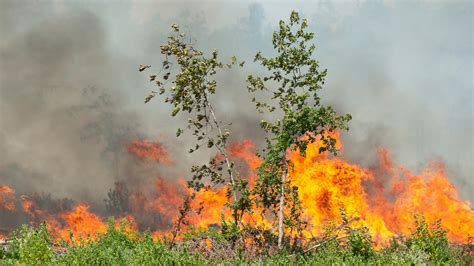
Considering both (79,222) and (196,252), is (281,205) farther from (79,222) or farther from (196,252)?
Answer: (79,222)

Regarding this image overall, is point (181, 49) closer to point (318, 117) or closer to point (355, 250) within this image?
point (318, 117)

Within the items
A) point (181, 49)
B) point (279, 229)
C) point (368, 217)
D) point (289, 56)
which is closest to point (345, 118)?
point (289, 56)

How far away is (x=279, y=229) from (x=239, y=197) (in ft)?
5.29

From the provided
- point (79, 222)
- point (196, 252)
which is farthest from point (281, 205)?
point (79, 222)

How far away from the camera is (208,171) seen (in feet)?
53.0

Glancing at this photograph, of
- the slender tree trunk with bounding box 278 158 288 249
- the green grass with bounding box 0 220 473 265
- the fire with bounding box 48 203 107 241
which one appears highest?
the fire with bounding box 48 203 107 241

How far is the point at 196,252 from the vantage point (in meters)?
11.3

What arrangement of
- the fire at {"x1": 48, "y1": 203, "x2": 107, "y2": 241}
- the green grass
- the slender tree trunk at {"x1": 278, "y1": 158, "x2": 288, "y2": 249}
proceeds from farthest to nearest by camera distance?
the fire at {"x1": 48, "y1": 203, "x2": 107, "y2": 241} < the slender tree trunk at {"x1": 278, "y1": 158, "x2": 288, "y2": 249} < the green grass

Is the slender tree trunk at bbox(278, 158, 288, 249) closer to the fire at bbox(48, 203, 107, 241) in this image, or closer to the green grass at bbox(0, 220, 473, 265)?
the green grass at bbox(0, 220, 473, 265)

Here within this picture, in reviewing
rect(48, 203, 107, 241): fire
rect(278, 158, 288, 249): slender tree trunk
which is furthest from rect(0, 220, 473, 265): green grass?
rect(48, 203, 107, 241): fire

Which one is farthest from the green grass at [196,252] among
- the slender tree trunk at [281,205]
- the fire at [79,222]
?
the fire at [79,222]

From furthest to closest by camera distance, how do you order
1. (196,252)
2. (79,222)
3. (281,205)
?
(79,222) < (281,205) < (196,252)

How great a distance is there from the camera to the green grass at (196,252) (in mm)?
9758

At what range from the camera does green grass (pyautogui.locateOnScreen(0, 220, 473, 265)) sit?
9.76m
